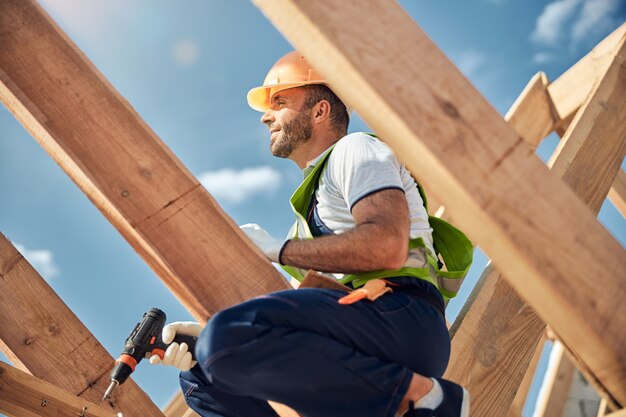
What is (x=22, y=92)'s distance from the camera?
5.78 ft

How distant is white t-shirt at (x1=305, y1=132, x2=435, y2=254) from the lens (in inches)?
72.8

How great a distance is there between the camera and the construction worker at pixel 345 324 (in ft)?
5.08

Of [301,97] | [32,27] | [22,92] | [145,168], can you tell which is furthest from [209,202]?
[301,97]

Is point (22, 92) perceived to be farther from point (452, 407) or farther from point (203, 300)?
point (452, 407)

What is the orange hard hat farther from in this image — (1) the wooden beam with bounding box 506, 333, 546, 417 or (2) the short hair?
(1) the wooden beam with bounding box 506, 333, 546, 417

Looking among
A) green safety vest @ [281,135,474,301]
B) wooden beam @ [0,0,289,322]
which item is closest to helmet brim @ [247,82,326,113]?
green safety vest @ [281,135,474,301]

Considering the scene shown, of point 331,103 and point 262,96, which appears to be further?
point 262,96

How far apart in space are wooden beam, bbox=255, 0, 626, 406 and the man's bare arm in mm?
430

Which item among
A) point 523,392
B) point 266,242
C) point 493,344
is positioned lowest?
point 523,392

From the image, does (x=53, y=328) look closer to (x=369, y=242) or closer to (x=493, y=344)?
(x=369, y=242)

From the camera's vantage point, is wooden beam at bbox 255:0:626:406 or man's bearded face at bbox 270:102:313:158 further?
man's bearded face at bbox 270:102:313:158

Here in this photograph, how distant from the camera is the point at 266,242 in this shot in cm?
197

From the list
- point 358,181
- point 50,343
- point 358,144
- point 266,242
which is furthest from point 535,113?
point 50,343

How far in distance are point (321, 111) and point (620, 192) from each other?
271 centimetres
